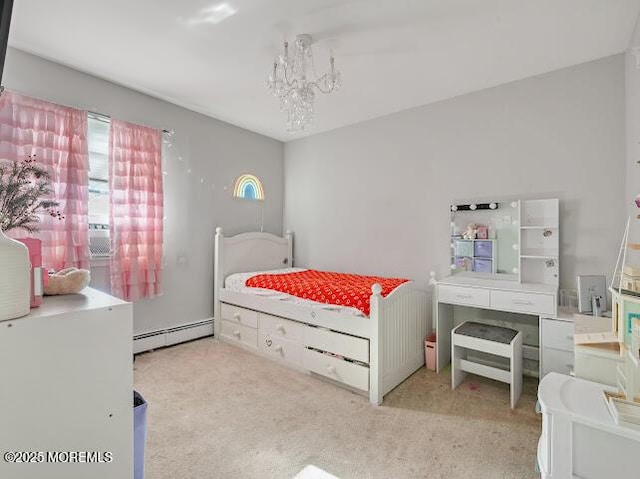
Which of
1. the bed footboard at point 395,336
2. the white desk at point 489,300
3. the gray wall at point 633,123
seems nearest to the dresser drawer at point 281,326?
the bed footboard at point 395,336

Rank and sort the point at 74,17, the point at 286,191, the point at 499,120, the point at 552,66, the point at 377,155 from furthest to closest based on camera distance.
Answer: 1. the point at 286,191
2. the point at 377,155
3. the point at 499,120
4. the point at 552,66
5. the point at 74,17

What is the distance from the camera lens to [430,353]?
292cm

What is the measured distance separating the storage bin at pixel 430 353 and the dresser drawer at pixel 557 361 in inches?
32.9

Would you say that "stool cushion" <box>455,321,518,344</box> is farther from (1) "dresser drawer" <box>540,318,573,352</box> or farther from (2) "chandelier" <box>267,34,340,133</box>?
(2) "chandelier" <box>267,34,340,133</box>

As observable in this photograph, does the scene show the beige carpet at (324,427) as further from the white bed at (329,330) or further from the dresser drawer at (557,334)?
the dresser drawer at (557,334)

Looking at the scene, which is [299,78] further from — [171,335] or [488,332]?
[171,335]

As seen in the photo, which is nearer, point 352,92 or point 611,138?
point 611,138

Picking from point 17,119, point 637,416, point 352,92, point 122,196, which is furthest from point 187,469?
point 352,92

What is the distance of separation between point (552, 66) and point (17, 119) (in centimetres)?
428

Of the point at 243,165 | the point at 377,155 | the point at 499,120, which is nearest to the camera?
the point at 499,120

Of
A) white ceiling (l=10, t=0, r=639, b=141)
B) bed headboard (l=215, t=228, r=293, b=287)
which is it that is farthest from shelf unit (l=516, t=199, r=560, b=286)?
bed headboard (l=215, t=228, r=293, b=287)

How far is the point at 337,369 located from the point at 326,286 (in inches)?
28.2

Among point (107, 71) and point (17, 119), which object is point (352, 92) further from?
point (17, 119)

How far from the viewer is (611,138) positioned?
Result: 2455mm
